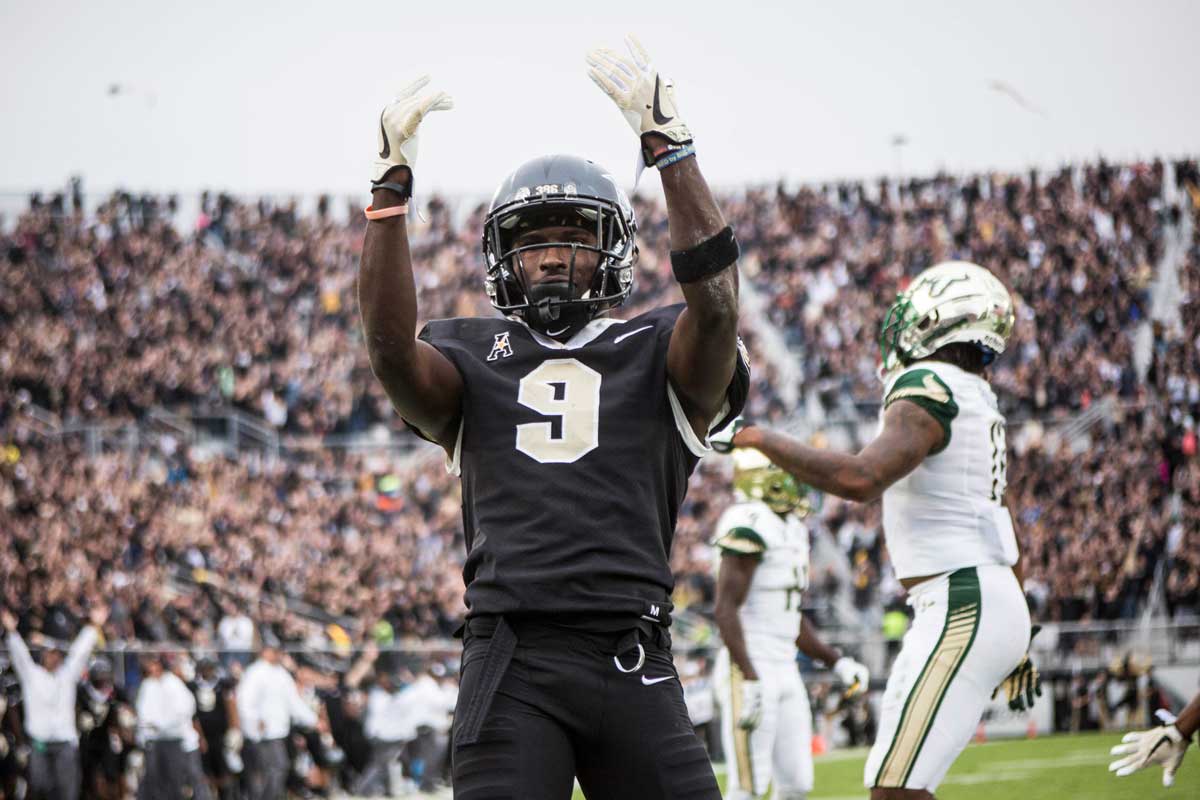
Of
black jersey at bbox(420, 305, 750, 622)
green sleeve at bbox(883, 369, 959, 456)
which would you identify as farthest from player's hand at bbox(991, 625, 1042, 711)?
black jersey at bbox(420, 305, 750, 622)

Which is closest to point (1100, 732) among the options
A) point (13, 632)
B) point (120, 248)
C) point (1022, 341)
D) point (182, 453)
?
point (1022, 341)

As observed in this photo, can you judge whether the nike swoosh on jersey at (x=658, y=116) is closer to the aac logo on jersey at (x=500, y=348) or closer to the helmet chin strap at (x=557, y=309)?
the helmet chin strap at (x=557, y=309)

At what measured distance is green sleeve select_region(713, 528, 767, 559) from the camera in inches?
311

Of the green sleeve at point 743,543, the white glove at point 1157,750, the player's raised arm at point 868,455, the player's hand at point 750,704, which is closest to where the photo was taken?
the player's raised arm at point 868,455

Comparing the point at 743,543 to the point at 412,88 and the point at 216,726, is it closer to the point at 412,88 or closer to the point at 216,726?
the point at 412,88

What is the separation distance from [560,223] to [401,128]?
0.44 m

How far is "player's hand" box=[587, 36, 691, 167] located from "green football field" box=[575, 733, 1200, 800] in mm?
7232

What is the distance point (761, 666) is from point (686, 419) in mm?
5118

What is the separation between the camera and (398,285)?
3.12 metres

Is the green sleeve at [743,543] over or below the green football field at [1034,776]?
over

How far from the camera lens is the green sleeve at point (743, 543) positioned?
25.9 ft

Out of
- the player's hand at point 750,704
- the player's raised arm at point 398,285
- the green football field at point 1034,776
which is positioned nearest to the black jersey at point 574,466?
the player's raised arm at point 398,285

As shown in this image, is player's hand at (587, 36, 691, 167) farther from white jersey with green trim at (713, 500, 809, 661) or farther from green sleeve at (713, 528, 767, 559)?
white jersey with green trim at (713, 500, 809, 661)

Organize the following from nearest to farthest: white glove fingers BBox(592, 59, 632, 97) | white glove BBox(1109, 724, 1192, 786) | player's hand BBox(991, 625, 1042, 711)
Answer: white glove fingers BBox(592, 59, 632, 97)
player's hand BBox(991, 625, 1042, 711)
white glove BBox(1109, 724, 1192, 786)
